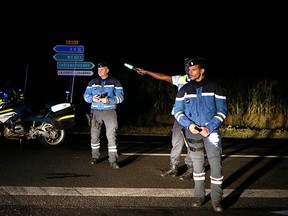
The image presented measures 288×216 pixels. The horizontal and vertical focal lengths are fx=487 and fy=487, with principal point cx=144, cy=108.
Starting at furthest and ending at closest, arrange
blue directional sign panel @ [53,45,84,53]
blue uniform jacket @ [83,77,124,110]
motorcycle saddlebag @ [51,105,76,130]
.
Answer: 1. blue directional sign panel @ [53,45,84,53]
2. motorcycle saddlebag @ [51,105,76,130]
3. blue uniform jacket @ [83,77,124,110]

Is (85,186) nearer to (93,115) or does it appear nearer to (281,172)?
(93,115)

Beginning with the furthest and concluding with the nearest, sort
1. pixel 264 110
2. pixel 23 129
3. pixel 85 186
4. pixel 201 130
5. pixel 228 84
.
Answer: pixel 228 84 < pixel 264 110 < pixel 23 129 < pixel 85 186 < pixel 201 130

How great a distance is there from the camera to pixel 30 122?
10.6 meters

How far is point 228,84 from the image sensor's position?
19250mm

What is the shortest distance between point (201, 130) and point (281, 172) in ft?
10.4

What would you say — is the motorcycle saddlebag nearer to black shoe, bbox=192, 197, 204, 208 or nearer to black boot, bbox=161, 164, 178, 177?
black boot, bbox=161, 164, 178, 177

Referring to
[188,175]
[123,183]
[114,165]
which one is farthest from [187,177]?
[114,165]

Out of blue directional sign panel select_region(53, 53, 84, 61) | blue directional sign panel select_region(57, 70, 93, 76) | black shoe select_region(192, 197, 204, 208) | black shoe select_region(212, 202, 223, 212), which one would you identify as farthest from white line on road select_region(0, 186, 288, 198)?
blue directional sign panel select_region(53, 53, 84, 61)

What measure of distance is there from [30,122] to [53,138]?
631mm

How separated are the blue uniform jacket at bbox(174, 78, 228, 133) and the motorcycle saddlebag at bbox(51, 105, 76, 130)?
472cm

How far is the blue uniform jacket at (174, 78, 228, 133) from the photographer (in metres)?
5.84

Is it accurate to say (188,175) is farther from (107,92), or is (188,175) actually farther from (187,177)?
(107,92)

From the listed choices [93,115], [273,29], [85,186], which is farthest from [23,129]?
[273,29]

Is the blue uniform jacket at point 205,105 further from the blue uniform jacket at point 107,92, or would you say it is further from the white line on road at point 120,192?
the blue uniform jacket at point 107,92
